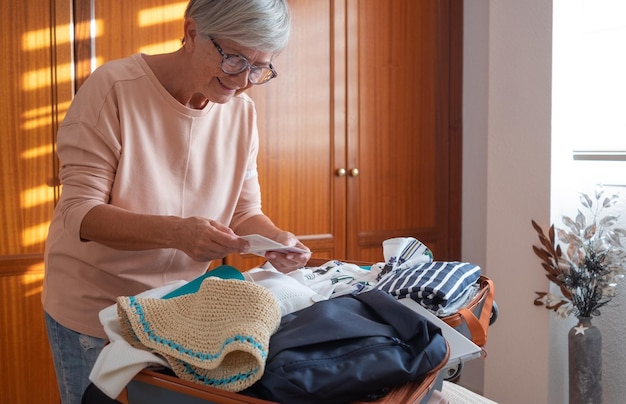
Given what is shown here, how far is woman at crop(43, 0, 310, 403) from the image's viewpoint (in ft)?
3.78

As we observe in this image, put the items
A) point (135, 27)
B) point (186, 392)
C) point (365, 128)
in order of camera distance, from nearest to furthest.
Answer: point (186, 392) → point (135, 27) → point (365, 128)

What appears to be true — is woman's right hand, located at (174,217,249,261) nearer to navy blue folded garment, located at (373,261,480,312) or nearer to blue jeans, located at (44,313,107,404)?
navy blue folded garment, located at (373,261,480,312)

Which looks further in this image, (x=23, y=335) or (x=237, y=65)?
(x=23, y=335)

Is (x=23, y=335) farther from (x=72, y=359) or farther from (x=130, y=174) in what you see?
(x=130, y=174)

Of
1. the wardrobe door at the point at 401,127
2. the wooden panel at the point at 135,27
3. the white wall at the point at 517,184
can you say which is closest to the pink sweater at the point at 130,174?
the wooden panel at the point at 135,27

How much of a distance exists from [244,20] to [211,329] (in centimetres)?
60

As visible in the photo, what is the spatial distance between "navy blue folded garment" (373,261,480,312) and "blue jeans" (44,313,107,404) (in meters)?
0.59

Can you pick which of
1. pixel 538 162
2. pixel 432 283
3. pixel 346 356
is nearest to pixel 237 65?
pixel 432 283

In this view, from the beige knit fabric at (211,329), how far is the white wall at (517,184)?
205cm

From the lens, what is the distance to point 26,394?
221cm

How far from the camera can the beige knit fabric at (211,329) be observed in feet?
2.29

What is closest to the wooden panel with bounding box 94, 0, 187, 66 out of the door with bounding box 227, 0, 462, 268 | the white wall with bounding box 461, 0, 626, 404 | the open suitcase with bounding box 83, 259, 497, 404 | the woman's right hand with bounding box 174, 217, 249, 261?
the door with bounding box 227, 0, 462, 268

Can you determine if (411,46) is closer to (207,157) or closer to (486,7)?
(486,7)

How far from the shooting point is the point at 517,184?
2.69 meters
